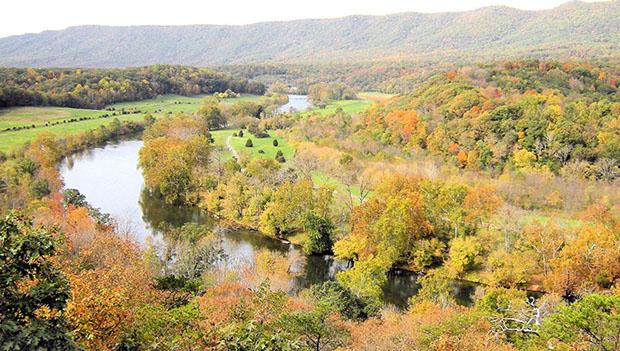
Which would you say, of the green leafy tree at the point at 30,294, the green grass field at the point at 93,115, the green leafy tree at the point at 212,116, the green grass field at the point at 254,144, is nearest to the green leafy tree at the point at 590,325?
the green leafy tree at the point at 30,294

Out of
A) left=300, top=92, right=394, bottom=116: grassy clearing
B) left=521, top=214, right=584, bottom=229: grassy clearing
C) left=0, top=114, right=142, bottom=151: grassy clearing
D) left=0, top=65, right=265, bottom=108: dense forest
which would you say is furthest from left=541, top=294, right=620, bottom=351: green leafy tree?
left=0, top=65, right=265, bottom=108: dense forest

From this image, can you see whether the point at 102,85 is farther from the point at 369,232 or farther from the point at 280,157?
the point at 369,232

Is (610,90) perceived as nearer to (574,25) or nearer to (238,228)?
(238,228)

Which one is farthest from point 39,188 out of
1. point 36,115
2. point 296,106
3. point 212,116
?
point 296,106

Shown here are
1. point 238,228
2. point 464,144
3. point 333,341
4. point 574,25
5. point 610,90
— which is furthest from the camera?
point 574,25

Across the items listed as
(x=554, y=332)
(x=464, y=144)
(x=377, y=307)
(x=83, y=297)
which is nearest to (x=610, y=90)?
(x=464, y=144)

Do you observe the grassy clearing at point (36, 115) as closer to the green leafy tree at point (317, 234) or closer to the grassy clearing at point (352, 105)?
the grassy clearing at point (352, 105)
